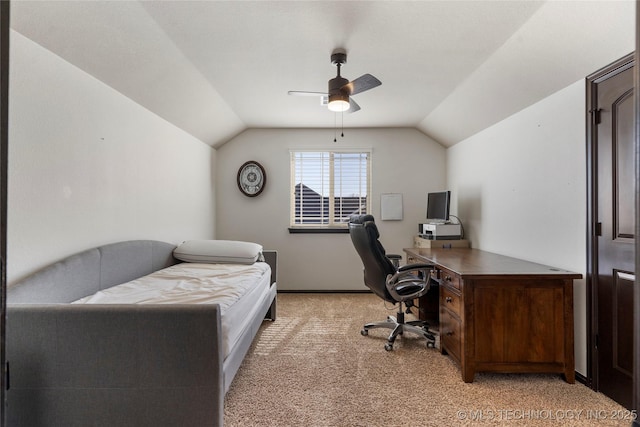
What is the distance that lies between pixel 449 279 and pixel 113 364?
219 cm

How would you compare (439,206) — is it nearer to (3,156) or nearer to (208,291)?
(208,291)

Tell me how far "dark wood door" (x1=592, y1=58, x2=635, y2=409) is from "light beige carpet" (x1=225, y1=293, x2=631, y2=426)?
25 cm

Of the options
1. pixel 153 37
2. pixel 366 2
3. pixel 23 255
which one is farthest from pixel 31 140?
pixel 366 2

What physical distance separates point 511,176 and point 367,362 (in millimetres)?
2181

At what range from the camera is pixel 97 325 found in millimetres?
1256

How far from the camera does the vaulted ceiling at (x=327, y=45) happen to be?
172cm

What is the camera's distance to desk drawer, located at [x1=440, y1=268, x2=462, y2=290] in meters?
2.22

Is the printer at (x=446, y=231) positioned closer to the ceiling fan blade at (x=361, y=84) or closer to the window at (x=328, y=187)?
the window at (x=328, y=187)

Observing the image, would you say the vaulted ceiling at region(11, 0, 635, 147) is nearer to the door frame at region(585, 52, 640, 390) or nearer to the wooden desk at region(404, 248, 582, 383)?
the door frame at region(585, 52, 640, 390)

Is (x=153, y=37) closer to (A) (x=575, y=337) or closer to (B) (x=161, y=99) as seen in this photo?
(B) (x=161, y=99)

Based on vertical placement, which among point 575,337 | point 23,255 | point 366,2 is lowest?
point 575,337

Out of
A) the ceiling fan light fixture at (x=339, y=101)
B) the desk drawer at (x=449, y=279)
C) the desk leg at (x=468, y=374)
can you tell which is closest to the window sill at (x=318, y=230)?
the desk drawer at (x=449, y=279)

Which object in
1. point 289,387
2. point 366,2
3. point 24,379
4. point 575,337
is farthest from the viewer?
point 575,337

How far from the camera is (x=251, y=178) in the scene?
4.45 m
